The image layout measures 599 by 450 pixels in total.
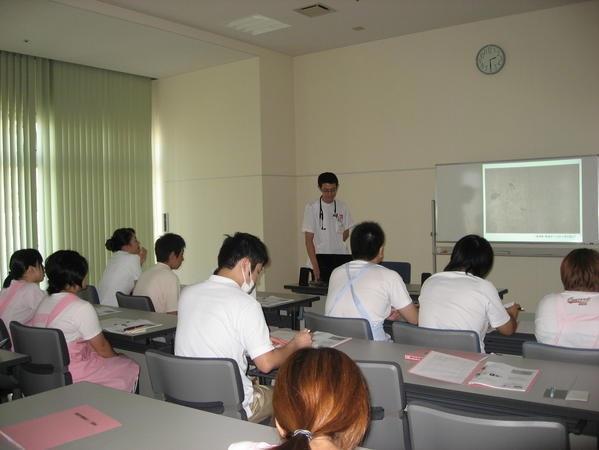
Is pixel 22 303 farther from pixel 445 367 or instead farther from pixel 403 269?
pixel 403 269

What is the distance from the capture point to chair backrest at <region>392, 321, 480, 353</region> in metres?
2.72

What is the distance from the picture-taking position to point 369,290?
3.35 metres

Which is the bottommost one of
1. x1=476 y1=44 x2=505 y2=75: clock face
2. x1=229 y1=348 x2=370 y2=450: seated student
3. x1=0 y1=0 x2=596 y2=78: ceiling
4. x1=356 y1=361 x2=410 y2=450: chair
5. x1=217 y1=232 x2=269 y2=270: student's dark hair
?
x1=356 y1=361 x2=410 y2=450: chair

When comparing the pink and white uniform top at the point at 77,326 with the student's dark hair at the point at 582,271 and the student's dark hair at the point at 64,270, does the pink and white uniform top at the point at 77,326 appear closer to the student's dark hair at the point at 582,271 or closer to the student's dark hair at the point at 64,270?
the student's dark hair at the point at 64,270

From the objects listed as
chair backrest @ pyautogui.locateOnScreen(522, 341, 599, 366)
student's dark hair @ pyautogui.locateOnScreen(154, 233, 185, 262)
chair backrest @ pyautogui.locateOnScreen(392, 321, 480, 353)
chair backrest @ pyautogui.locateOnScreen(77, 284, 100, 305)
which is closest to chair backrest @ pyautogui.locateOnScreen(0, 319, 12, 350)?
student's dark hair @ pyautogui.locateOnScreen(154, 233, 185, 262)

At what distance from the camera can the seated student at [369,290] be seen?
3.35 meters

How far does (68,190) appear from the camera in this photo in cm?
745

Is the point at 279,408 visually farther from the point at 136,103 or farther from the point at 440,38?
the point at 136,103

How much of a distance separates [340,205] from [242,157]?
196cm

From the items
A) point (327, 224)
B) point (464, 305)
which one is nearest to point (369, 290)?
point (464, 305)

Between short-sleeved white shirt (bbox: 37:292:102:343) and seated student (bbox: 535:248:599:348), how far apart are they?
228 cm

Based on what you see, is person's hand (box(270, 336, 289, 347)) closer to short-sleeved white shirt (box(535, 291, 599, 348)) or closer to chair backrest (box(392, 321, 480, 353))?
chair backrest (box(392, 321, 480, 353))

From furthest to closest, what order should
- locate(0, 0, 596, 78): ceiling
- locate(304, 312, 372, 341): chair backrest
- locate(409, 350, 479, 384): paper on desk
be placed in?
locate(0, 0, 596, 78): ceiling
locate(304, 312, 372, 341): chair backrest
locate(409, 350, 479, 384): paper on desk

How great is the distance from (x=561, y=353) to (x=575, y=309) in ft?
0.94
